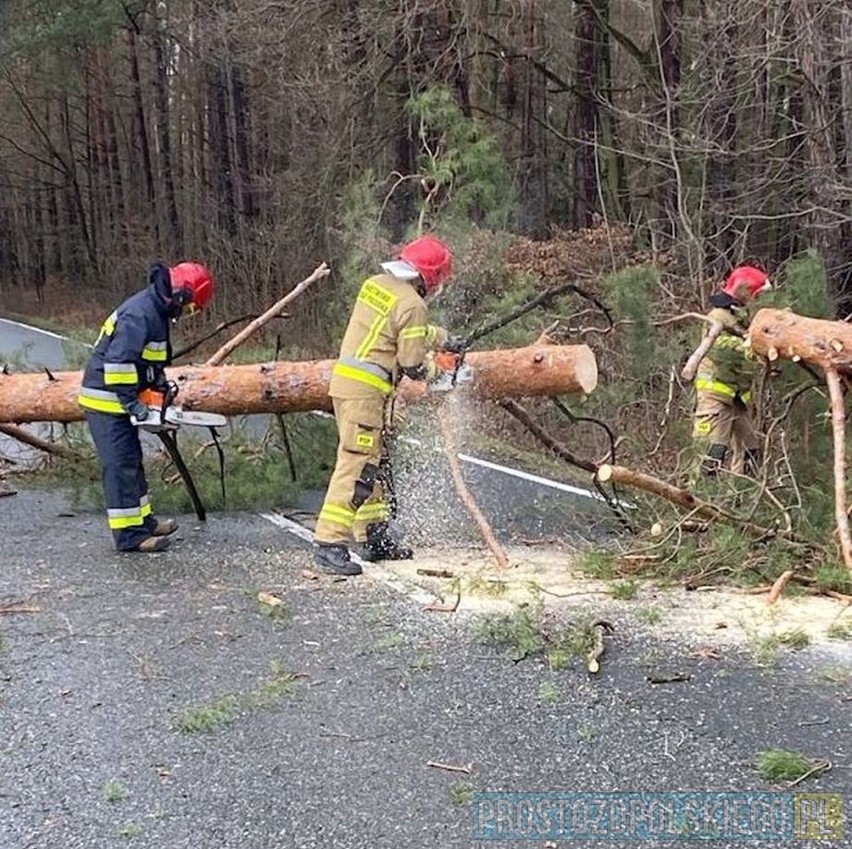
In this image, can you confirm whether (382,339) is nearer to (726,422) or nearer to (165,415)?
(165,415)

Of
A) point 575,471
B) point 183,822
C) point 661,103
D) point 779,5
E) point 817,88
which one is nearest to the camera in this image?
point 183,822

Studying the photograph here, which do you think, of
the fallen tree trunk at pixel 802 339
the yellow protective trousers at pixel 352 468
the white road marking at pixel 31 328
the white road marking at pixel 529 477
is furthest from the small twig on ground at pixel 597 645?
the white road marking at pixel 31 328

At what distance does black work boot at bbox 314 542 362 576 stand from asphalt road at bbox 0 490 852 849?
0.71ft

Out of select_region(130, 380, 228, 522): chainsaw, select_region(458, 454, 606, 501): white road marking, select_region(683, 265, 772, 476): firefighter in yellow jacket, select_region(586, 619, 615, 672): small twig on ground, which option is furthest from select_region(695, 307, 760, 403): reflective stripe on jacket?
select_region(130, 380, 228, 522): chainsaw

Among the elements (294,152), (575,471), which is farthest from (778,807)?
(294,152)

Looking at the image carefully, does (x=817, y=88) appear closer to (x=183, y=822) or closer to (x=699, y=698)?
(x=699, y=698)

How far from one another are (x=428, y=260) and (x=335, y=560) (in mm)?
1622

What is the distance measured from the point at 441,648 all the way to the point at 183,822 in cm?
156

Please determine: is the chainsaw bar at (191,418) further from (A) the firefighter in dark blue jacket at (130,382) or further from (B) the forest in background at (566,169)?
(B) the forest in background at (566,169)

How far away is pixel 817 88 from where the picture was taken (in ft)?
38.4

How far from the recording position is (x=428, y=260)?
5.66 m

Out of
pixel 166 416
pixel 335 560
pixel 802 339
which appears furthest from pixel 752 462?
pixel 166 416

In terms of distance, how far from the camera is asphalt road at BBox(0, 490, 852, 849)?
318 cm

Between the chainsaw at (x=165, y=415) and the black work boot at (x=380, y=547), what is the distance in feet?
3.76
